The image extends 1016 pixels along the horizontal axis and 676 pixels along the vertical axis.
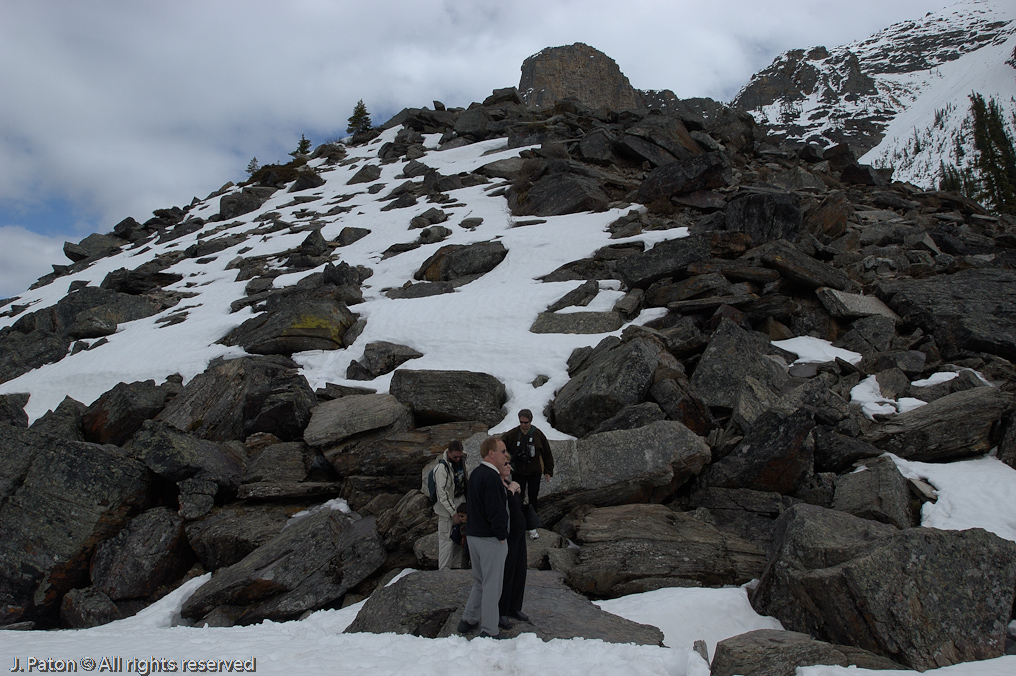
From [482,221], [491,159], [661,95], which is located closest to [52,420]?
[482,221]

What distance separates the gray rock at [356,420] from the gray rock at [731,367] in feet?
21.4

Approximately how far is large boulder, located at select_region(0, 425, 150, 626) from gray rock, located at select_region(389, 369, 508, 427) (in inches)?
213

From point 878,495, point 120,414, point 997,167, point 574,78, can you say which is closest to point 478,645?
point 878,495

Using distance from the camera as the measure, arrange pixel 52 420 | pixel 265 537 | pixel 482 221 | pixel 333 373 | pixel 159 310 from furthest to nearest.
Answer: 1. pixel 482 221
2. pixel 159 310
3. pixel 333 373
4. pixel 52 420
5. pixel 265 537

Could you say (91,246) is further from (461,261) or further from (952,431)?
(952,431)

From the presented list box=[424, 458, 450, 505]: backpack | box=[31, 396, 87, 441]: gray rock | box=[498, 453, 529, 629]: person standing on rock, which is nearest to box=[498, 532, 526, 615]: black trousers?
box=[498, 453, 529, 629]: person standing on rock

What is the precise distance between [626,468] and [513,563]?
3851 millimetres

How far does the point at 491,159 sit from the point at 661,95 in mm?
43196

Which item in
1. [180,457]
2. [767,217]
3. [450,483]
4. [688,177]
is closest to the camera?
[450,483]

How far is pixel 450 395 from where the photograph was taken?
11.9 metres

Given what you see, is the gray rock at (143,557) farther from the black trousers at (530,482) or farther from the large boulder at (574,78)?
the large boulder at (574,78)

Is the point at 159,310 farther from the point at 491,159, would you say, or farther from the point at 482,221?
the point at 491,159

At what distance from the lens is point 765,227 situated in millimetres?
18516

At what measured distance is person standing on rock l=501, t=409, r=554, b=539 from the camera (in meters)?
8.23
